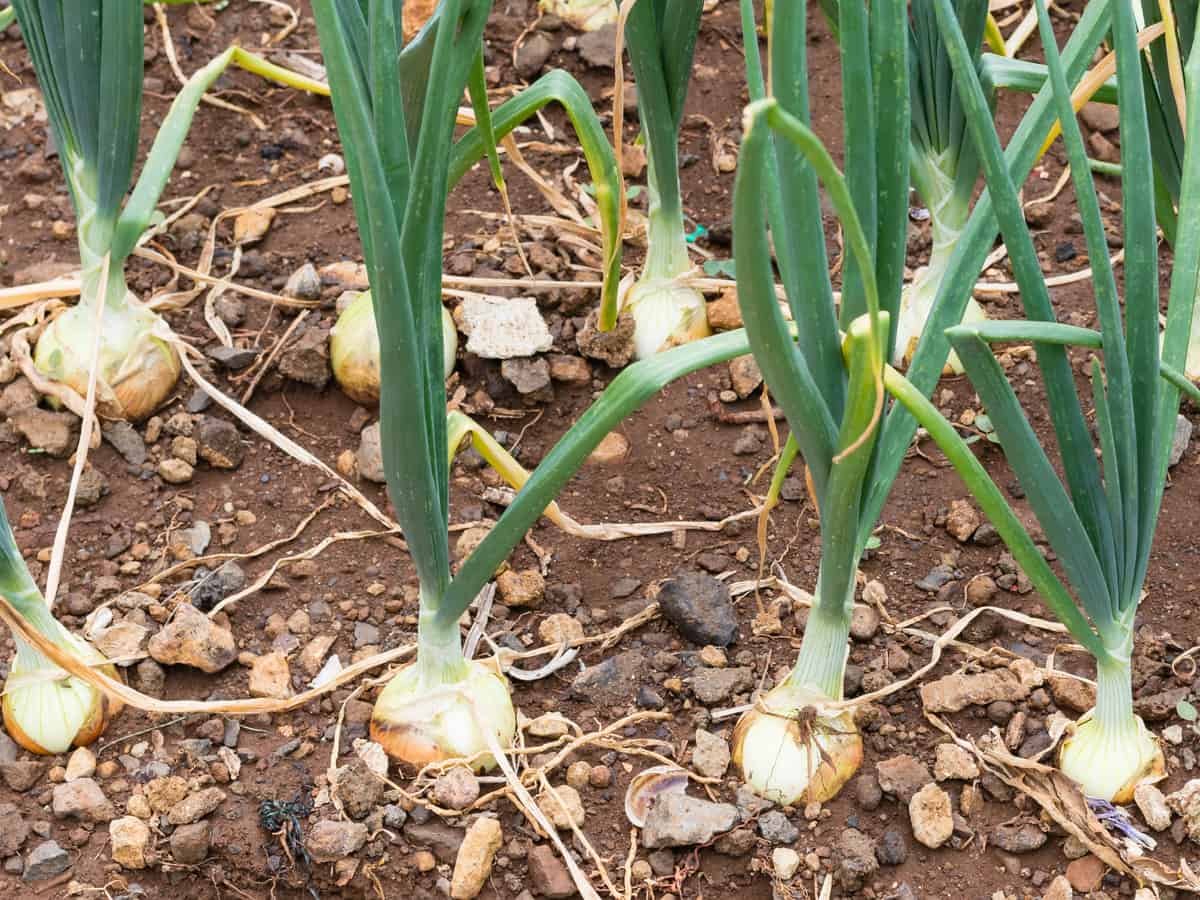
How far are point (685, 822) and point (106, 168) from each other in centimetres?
107

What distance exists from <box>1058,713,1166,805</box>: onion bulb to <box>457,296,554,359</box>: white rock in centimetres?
85

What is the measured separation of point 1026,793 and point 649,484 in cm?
62

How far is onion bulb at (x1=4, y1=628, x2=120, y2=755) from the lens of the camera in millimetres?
1618

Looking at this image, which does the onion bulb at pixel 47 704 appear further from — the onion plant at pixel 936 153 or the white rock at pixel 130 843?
the onion plant at pixel 936 153

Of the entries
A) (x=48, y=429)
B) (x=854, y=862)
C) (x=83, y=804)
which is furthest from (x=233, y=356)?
(x=854, y=862)

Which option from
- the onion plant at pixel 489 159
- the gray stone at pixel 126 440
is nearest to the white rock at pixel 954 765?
the onion plant at pixel 489 159

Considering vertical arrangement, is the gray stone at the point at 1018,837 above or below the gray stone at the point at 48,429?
below

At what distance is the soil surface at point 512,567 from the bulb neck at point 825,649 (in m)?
0.12

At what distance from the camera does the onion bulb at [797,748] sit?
5.05 feet

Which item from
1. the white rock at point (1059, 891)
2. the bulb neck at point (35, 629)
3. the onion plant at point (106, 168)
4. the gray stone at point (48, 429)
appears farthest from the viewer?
the gray stone at point (48, 429)

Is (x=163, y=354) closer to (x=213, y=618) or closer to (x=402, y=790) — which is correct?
(x=213, y=618)

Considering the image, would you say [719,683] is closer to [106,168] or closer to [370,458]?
[370,458]

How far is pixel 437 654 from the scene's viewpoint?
1.57m

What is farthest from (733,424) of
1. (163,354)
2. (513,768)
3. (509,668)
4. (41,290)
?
(41,290)
